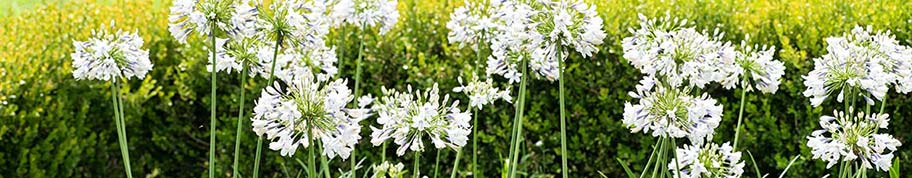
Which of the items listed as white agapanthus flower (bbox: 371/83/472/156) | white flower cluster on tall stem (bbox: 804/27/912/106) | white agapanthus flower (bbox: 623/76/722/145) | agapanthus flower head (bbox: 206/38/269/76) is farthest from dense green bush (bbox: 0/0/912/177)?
white agapanthus flower (bbox: 623/76/722/145)

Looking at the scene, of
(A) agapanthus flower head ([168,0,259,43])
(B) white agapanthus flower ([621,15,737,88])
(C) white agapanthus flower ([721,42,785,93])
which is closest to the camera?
(B) white agapanthus flower ([621,15,737,88])

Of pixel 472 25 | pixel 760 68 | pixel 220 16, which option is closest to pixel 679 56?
pixel 760 68

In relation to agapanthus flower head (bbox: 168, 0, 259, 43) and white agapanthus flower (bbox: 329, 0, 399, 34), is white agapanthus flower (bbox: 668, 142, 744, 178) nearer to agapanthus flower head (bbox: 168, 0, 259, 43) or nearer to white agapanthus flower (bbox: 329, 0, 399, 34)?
agapanthus flower head (bbox: 168, 0, 259, 43)

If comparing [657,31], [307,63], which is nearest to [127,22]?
[307,63]

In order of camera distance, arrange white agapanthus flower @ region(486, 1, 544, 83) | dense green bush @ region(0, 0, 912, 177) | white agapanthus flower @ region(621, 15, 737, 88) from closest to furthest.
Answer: white agapanthus flower @ region(621, 15, 737, 88) < white agapanthus flower @ region(486, 1, 544, 83) < dense green bush @ region(0, 0, 912, 177)

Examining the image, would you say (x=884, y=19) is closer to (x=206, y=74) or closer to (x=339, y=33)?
(x=339, y=33)

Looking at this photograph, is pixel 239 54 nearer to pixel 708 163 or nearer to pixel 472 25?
pixel 472 25

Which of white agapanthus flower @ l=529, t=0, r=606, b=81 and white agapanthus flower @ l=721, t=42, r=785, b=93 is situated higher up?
white agapanthus flower @ l=529, t=0, r=606, b=81
